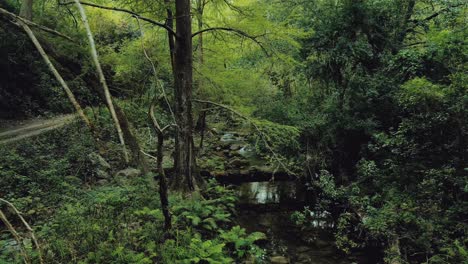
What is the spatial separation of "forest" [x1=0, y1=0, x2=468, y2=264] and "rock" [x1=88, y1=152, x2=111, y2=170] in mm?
66

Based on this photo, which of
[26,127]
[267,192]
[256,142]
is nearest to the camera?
[256,142]

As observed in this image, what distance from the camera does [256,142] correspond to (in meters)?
8.15

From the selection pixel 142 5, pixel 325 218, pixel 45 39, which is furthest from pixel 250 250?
pixel 45 39

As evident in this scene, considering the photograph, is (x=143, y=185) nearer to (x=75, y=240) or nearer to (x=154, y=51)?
(x=75, y=240)

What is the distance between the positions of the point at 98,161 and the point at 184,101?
151 inches

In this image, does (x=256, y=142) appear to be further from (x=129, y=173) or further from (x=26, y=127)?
(x=26, y=127)

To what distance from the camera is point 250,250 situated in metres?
6.64

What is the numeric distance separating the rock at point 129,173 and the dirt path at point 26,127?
11.8ft

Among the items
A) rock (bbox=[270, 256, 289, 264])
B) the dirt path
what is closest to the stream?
rock (bbox=[270, 256, 289, 264])

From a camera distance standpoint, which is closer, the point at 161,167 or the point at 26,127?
the point at 161,167

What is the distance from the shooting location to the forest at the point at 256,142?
19.7 feet

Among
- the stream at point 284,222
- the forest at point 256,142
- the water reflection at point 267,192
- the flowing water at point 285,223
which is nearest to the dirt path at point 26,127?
the forest at point 256,142

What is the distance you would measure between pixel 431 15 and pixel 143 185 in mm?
10793

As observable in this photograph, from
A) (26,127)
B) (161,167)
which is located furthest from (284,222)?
(26,127)
